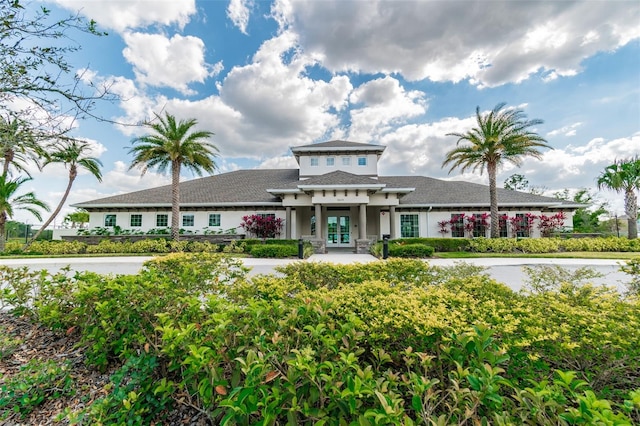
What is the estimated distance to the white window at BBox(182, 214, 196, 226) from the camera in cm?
2308

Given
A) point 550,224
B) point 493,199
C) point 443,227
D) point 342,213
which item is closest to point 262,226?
point 342,213

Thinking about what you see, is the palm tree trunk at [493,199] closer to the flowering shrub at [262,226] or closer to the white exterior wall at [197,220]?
the white exterior wall at [197,220]

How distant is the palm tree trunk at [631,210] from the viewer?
25.0 metres

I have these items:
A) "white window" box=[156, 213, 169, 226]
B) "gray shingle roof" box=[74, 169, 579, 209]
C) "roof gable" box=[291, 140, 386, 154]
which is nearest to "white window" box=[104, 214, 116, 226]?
"gray shingle roof" box=[74, 169, 579, 209]

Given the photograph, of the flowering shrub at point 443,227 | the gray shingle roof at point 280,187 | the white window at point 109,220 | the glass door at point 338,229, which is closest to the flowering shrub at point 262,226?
the gray shingle roof at point 280,187

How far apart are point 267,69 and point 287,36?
261cm

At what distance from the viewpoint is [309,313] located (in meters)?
2.53

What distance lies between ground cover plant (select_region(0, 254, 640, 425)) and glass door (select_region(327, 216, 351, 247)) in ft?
61.6

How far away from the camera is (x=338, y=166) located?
2464 centimetres

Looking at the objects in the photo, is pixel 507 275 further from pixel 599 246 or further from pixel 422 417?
pixel 599 246

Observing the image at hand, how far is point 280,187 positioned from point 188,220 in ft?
26.1

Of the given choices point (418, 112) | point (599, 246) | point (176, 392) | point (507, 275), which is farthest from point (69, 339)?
point (599, 246)

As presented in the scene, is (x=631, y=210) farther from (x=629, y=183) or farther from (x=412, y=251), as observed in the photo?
(x=412, y=251)

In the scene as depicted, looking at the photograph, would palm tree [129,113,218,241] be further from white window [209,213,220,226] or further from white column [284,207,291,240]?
white column [284,207,291,240]
